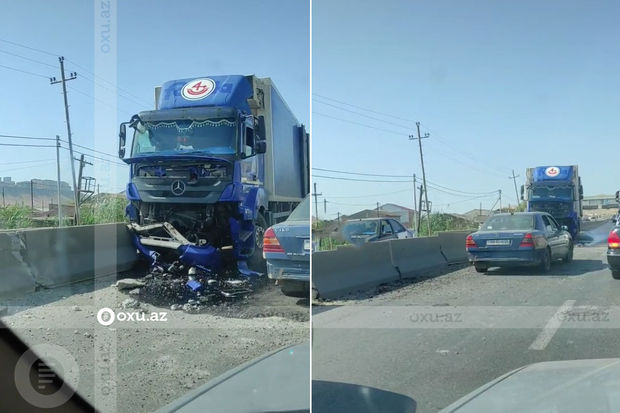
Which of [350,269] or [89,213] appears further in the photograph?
[350,269]

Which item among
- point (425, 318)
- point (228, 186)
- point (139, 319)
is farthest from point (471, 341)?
point (139, 319)

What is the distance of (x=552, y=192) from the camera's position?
439 centimetres

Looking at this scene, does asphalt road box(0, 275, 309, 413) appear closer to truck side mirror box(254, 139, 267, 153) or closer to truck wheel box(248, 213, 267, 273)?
truck wheel box(248, 213, 267, 273)

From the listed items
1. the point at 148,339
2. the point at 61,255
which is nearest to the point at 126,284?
the point at 148,339

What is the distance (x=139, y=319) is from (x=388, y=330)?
1850 millimetres

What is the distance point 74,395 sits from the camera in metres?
3.82

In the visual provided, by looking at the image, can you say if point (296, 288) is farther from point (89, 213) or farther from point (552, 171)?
point (552, 171)

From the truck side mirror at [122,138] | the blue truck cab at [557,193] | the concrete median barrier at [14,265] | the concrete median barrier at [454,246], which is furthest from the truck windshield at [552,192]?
the concrete median barrier at [14,265]

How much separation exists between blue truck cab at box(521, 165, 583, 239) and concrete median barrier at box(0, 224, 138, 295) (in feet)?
9.88

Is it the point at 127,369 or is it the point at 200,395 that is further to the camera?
Answer: the point at 127,369

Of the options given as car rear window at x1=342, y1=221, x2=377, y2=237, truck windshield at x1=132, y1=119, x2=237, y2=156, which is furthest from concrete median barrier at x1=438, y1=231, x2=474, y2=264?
truck windshield at x1=132, y1=119, x2=237, y2=156

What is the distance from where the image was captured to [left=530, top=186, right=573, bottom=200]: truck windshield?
4.33 m

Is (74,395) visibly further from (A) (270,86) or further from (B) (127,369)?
(A) (270,86)

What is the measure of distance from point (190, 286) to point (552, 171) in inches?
110
